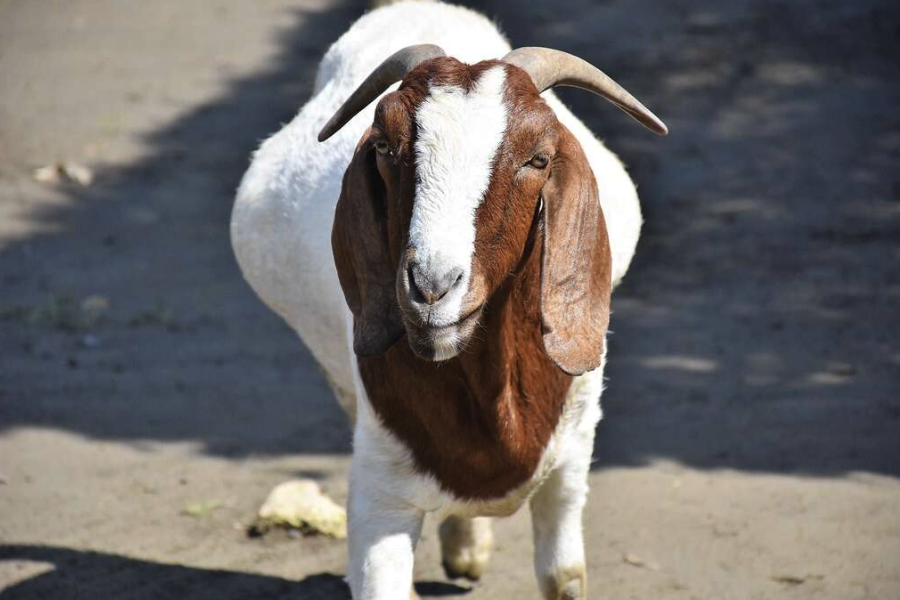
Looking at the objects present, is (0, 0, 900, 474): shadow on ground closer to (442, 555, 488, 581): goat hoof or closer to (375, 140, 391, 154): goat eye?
(442, 555, 488, 581): goat hoof

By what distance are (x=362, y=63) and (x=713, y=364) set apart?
8.49 feet

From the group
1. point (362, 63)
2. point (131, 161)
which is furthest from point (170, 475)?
point (131, 161)

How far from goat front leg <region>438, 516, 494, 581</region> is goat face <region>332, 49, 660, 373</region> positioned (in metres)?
1.55

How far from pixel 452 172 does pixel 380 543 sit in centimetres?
116

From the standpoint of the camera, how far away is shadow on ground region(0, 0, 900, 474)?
5652mm

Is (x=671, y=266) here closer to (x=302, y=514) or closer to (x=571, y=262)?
(x=302, y=514)

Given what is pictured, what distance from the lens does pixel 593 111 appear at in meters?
8.65

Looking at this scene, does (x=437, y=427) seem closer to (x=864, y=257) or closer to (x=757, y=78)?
(x=864, y=257)

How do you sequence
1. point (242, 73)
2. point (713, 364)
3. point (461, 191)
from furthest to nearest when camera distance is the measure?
point (242, 73) < point (713, 364) < point (461, 191)

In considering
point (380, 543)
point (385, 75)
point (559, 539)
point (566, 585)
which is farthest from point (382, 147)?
point (566, 585)

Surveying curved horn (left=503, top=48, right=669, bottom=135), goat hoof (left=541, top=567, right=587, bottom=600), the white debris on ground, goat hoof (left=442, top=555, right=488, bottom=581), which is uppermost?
curved horn (left=503, top=48, right=669, bottom=135)

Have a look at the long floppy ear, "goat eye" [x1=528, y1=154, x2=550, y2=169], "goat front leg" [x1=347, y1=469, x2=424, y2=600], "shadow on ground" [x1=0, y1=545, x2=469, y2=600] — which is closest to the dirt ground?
"shadow on ground" [x1=0, y1=545, x2=469, y2=600]

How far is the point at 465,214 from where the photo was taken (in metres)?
2.74

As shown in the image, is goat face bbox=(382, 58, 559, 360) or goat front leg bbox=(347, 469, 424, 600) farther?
goat front leg bbox=(347, 469, 424, 600)
